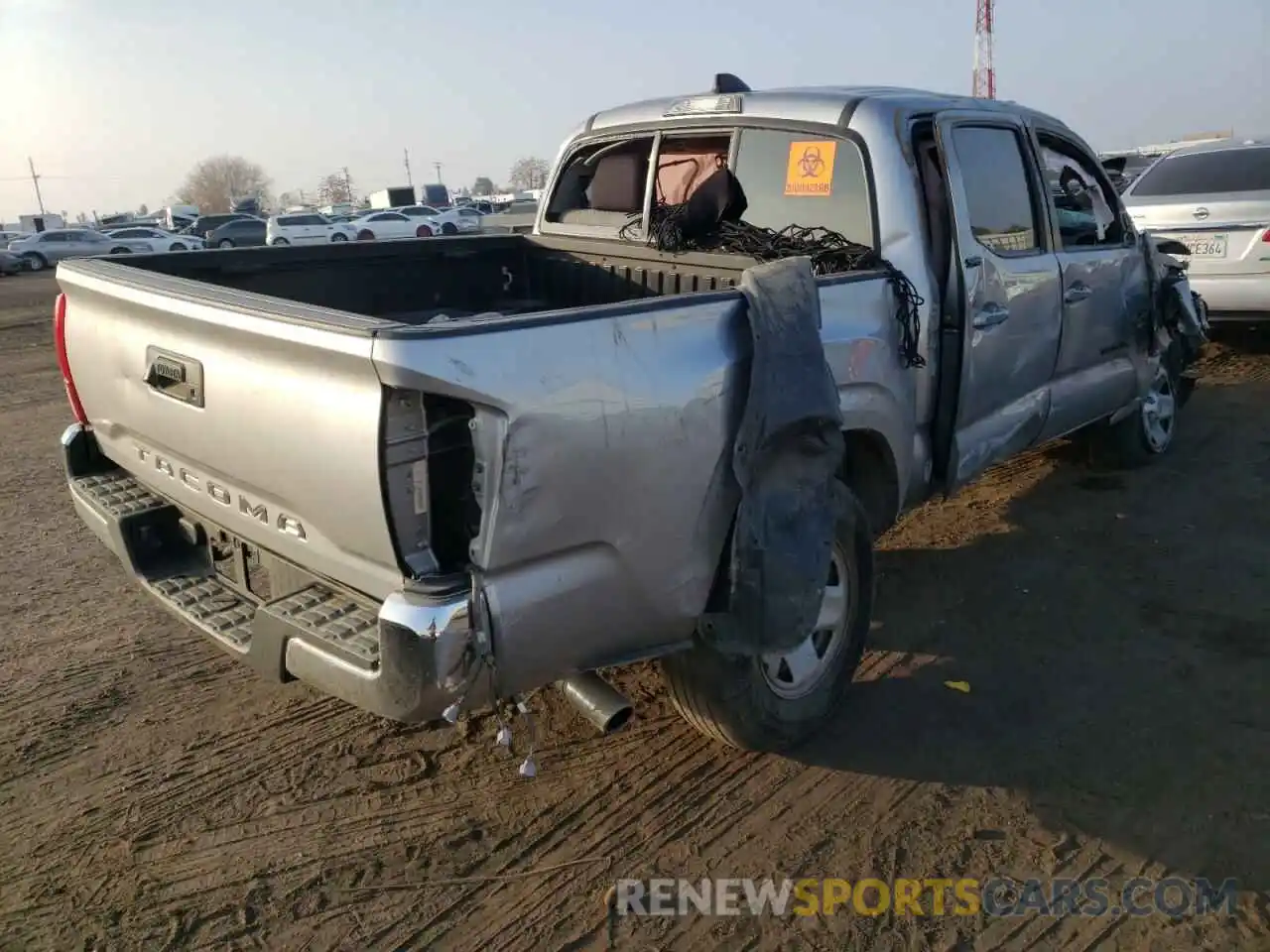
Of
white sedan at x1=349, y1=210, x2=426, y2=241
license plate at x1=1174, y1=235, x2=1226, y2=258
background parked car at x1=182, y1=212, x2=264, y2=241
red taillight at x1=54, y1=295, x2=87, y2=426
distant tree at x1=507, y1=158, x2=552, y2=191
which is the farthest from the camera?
distant tree at x1=507, y1=158, x2=552, y2=191

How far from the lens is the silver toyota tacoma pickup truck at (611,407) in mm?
2264

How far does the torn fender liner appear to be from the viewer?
2.70m

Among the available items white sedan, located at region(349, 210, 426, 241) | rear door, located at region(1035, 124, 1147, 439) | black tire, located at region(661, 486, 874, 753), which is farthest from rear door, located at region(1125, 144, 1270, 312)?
white sedan, located at region(349, 210, 426, 241)

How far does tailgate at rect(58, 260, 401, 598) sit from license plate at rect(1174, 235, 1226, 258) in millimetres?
8145

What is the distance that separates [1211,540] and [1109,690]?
73.2 inches

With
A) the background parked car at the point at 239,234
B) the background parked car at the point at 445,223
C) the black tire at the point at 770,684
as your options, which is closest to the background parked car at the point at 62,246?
the background parked car at the point at 239,234

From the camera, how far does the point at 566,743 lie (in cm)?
342

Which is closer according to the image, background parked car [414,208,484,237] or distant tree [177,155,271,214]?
background parked car [414,208,484,237]

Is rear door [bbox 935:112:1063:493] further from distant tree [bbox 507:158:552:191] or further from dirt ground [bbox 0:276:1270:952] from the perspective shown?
distant tree [bbox 507:158:552:191]

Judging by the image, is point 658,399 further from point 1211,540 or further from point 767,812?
point 1211,540

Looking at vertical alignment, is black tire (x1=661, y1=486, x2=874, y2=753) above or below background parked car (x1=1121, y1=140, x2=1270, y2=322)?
below

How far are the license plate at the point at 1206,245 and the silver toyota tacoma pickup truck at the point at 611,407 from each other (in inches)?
166

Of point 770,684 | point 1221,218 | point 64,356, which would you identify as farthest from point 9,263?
point 770,684

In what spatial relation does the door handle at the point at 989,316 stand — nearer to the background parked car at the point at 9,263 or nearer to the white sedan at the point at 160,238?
the white sedan at the point at 160,238
